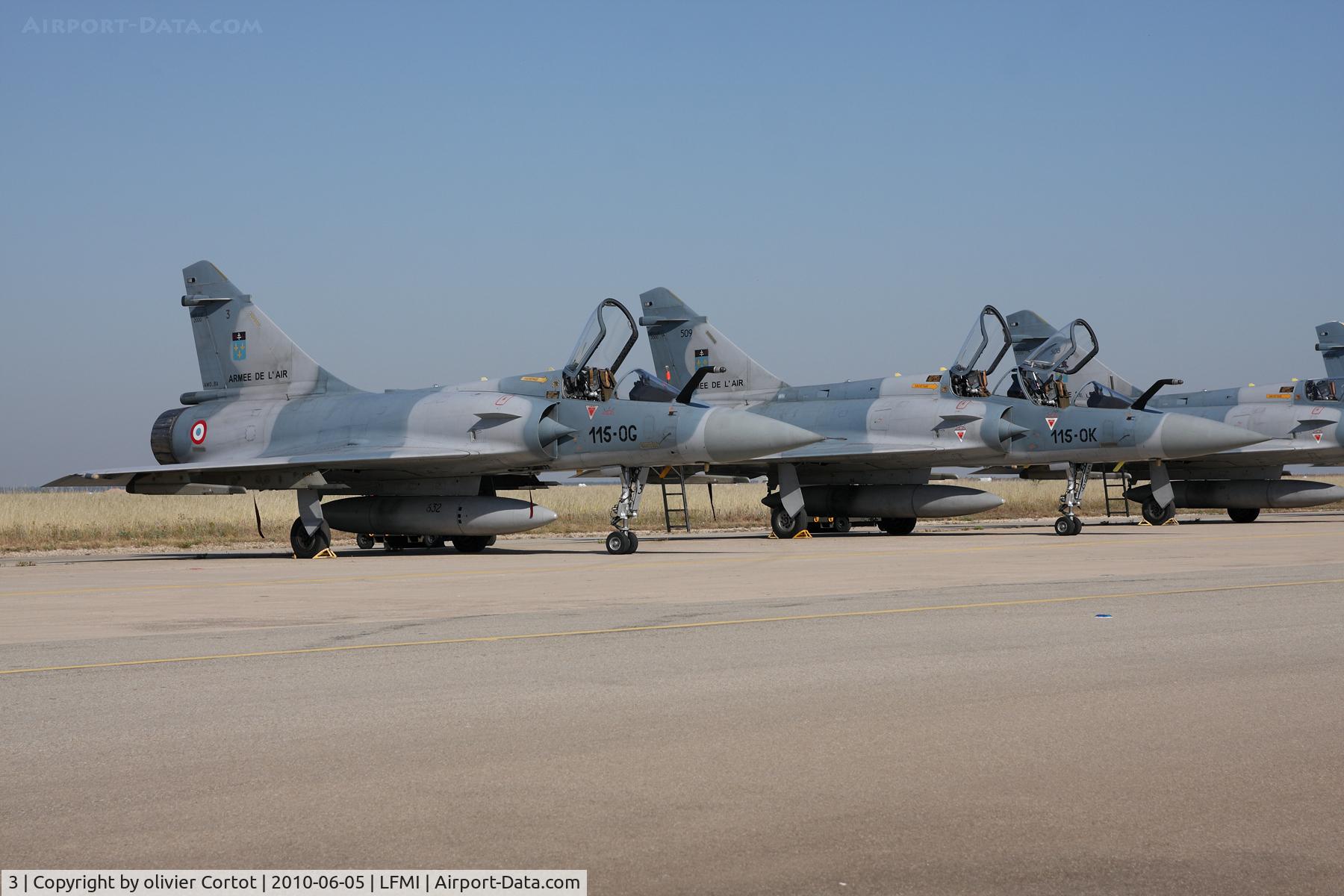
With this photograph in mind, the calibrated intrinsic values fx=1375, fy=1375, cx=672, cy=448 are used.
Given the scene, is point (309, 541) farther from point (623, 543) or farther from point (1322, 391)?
point (1322, 391)

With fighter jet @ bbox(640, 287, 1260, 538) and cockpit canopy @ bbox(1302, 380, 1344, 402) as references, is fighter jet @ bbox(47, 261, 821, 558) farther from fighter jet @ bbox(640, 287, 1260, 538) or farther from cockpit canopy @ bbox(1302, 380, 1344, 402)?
cockpit canopy @ bbox(1302, 380, 1344, 402)

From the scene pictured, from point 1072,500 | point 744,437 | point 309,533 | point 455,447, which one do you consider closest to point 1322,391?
point 1072,500

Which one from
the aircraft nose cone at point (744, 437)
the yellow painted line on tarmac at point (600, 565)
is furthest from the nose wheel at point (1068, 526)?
the aircraft nose cone at point (744, 437)

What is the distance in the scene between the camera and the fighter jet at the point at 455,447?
21.6 metres

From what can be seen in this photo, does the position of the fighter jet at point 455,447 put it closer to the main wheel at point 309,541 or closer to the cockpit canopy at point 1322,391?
the main wheel at point 309,541

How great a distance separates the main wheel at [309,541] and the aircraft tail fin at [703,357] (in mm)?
10440

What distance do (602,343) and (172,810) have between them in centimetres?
1817

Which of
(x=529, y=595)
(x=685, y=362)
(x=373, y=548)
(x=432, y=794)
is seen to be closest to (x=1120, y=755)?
(x=432, y=794)

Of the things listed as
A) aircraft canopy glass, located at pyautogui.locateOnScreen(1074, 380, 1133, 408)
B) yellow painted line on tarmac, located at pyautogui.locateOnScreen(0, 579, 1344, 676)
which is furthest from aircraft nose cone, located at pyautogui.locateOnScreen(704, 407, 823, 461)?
aircraft canopy glass, located at pyautogui.locateOnScreen(1074, 380, 1133, 408)

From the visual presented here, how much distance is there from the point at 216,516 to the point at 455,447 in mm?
19190

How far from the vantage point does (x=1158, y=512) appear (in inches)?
A: 1287

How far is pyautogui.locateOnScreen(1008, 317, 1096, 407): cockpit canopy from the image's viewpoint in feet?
99.1

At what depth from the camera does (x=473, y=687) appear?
7.27 m

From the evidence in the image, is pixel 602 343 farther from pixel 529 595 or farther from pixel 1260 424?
pixel 1260 424
